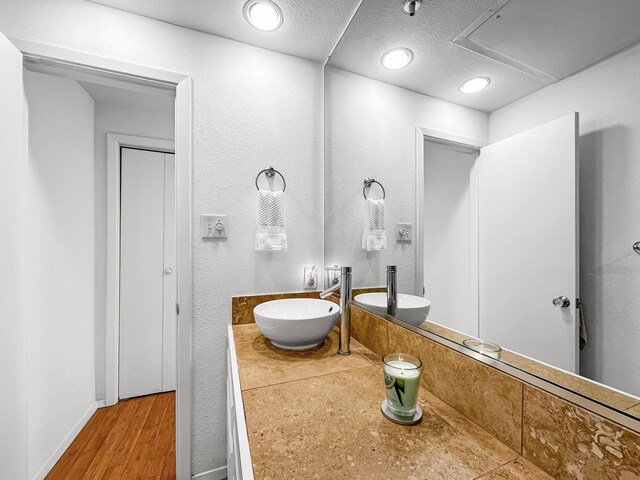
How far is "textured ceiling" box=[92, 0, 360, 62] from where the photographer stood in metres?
1.13

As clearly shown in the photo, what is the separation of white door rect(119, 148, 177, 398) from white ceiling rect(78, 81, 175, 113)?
0.34m

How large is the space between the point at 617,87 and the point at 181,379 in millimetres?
1620

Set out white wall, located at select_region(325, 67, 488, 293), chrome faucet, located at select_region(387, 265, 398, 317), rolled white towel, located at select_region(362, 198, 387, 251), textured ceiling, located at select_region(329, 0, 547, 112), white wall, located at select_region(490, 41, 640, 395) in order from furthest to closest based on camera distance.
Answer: rolled white towel, located at select_region(362, 198, 387, 251) → chrome faucet, located at select_region(387, 265, 398, 317) → white wall, located at select_region(325, 67, 488, 293) → textured ceiling, located at select_region(329, 0, 547, 112) → white wall, located at select_region(490, 41, 640, 395)

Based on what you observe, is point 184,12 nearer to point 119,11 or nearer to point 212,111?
point 119,11

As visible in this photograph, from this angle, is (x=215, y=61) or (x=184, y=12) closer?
(x=184, y=12)

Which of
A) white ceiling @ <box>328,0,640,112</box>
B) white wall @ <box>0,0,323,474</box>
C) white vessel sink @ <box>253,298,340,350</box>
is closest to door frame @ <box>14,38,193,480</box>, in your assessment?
white wall @ <box>0,0,323,474</box>

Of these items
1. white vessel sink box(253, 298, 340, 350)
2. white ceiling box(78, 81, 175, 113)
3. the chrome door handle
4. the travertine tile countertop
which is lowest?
the travertine tile countertop

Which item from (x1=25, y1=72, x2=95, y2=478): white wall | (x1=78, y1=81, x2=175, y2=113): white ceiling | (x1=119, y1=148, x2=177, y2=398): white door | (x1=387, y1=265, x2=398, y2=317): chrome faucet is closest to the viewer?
(x1=387, y1=265, x2=398, y2=317): chrome faucet

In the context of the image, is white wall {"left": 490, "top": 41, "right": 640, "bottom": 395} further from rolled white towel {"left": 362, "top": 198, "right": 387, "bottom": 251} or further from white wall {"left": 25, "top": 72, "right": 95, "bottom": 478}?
white wall {"left": 25, "top": 72, "right": 95, "bottom": 478}

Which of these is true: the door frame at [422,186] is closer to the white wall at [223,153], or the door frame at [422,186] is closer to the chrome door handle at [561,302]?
the chrome door handle at [561,302]

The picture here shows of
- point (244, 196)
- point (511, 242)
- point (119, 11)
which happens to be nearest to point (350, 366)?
point (511, 242)

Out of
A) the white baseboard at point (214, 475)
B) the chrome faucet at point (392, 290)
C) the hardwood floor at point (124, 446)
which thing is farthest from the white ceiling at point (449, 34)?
the hardwood floor at point (124, 446)

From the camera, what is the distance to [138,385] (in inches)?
82.9

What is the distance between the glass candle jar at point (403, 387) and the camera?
0.56m
